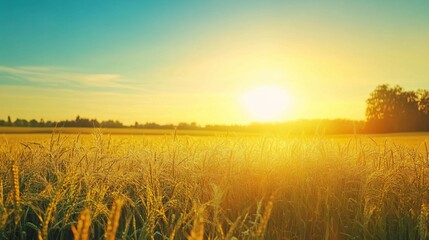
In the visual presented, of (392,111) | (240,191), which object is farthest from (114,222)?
(392,111)

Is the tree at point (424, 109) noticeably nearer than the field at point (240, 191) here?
No

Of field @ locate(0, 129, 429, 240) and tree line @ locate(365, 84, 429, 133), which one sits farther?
tree line @ locate(365, 84, 429, 133)

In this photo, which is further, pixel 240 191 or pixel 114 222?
pixel 240 191

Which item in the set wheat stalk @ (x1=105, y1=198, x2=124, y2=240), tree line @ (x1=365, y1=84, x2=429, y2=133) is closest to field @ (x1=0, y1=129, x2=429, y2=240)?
wheat stalk @ (x1=105, y1=198, x2=124, y2=240)

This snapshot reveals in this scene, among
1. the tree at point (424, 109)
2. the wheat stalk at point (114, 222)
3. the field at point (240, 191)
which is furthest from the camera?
the tree at point (424, 109)

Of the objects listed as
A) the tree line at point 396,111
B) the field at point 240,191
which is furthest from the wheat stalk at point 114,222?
the tree line at point 396,111

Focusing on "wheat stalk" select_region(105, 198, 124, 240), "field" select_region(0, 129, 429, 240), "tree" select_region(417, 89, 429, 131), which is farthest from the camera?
"tree" select_region(417, 89, 429, 131)

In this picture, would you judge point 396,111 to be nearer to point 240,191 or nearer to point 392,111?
point 392,111

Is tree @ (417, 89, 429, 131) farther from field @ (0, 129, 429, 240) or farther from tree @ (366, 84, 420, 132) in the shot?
field @ (0, 129, 429, 240)

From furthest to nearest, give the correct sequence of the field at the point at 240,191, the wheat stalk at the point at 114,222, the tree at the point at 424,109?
the tree at the point at 424,109
the field at the point at 240,191
the wheat stalk at the point at 114,222

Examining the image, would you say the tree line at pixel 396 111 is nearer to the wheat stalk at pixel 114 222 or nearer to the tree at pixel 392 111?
the tree at pixel 392 111

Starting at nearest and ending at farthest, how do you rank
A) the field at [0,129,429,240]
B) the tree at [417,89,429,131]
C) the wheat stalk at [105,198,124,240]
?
1. the wheat stalk at [105,198,124,240]
2. the field at [0,129,429,240]
3. the tree at [417,89,429,131]

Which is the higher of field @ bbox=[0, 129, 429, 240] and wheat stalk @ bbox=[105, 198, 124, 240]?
wheat stalk @ bbox=[105, 198, 124, 240]

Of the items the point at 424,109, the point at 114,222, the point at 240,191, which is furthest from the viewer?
the point at 424,109
